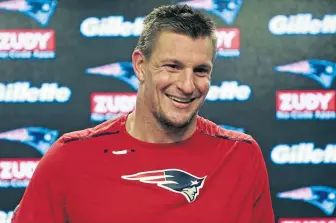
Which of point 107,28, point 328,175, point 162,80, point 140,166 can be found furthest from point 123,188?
point 328,175

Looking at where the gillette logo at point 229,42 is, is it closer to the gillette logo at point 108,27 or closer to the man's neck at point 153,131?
the gillette logo at point 108,27

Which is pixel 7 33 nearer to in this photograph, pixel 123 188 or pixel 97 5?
pixel 97 5

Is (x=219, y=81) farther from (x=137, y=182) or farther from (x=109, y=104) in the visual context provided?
(x=137, y=182)

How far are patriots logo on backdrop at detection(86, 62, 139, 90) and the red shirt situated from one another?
156 centimetres

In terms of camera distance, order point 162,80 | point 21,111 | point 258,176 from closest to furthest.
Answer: point 162,80, point 258,176, point 21,111

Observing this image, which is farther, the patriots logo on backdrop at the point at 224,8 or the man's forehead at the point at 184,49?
the patriots logo on backdrop at the point at 224,8

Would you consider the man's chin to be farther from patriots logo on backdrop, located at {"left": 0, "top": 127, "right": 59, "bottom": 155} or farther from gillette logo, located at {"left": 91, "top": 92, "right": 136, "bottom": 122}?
patriots logo on backdrop, located at {"left": 0, "top": 127, "right": 59, "bottom": 155}

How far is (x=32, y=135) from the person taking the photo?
9.87 feet

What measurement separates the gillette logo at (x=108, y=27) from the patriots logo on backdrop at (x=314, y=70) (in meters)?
0.89

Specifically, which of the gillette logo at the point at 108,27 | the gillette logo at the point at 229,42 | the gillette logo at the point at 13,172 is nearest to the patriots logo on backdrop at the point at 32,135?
the gillette logo at the point at 13,172

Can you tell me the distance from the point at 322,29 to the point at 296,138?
0.67m

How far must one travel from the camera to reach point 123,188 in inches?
54.2

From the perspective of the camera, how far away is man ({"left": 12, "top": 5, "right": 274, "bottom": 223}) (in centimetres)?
132

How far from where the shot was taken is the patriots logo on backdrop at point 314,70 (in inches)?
119
